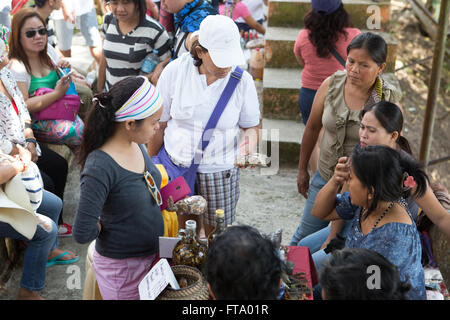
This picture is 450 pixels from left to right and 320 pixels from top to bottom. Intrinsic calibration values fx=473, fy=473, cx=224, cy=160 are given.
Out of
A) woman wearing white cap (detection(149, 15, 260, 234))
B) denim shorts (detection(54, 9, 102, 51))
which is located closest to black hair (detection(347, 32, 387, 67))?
woman wearing white cap (detection(149, 15, 260, 234))

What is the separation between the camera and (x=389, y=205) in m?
2.17

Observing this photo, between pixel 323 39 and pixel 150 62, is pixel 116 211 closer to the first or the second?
pixel 150 62

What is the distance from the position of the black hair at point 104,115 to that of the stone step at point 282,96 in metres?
3.31

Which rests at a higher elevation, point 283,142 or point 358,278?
point 358,278

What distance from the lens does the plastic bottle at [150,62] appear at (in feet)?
12.4

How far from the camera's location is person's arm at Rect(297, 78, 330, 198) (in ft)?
10.2

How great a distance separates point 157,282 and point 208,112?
119cm

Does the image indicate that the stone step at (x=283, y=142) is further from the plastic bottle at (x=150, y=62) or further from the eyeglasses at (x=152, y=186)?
the eyeglasses at (x=152, y=186)

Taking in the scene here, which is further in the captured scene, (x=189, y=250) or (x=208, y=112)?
(x=208, y=112)

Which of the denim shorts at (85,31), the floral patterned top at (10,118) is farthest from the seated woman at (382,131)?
the denim shorts at (85,31)

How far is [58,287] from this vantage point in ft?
10.9

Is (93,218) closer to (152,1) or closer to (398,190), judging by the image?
(398,190)

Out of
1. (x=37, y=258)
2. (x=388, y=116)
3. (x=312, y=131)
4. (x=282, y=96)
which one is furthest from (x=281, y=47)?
(x=37, y=258)
